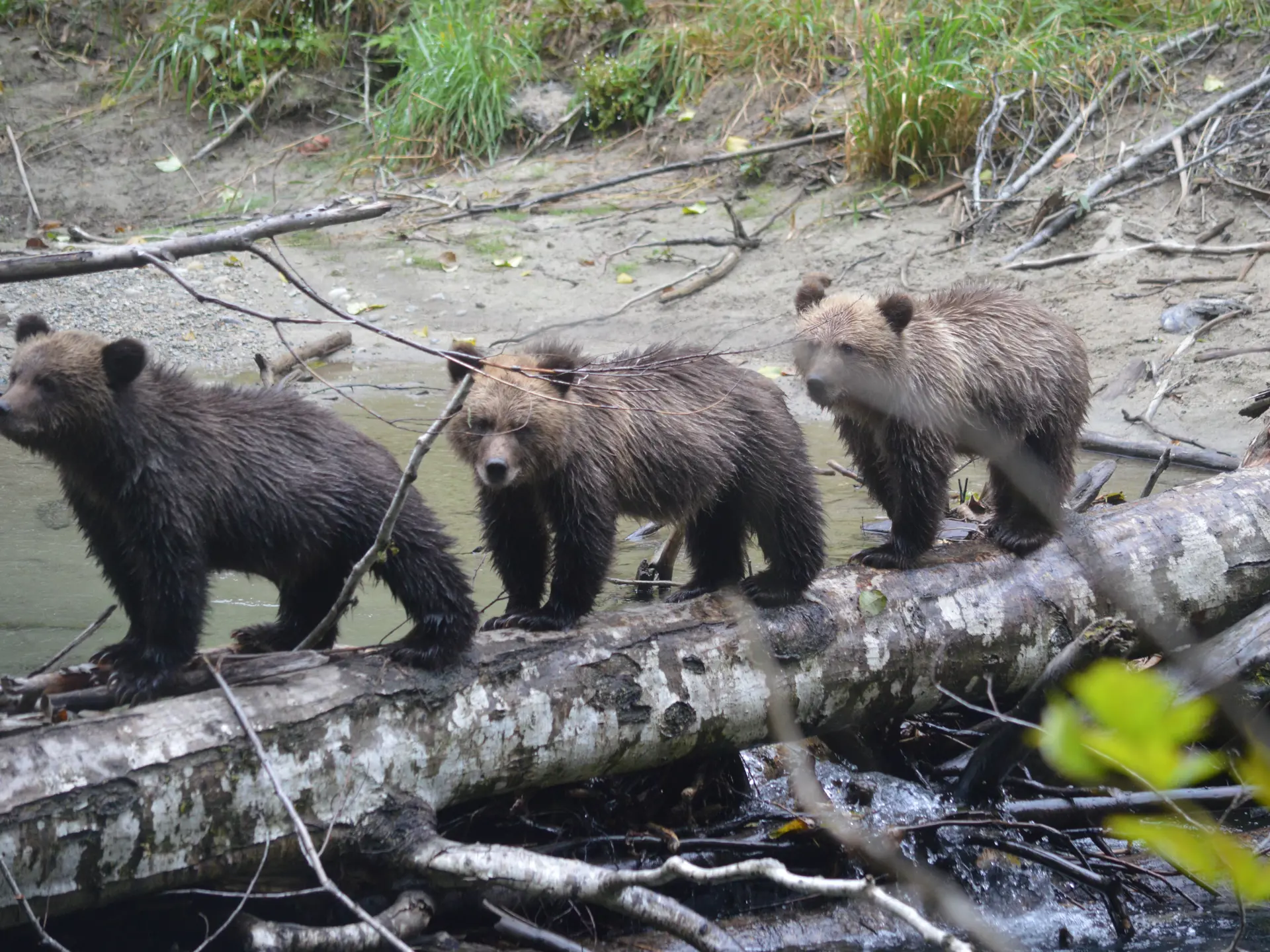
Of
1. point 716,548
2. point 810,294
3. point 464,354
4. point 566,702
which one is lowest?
point 716,548

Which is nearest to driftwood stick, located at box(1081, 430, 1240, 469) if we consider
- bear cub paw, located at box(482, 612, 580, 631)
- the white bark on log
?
the white bark on log

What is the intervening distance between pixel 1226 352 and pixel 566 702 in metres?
6.57

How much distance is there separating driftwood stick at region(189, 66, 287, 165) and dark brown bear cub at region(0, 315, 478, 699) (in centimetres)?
1139

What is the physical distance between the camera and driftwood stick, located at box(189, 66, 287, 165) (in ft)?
48.3

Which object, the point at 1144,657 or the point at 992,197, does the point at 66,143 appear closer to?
the point at 992,197

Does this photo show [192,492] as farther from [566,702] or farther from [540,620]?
[566,702]

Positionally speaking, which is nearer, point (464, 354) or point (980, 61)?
point (464, 354)

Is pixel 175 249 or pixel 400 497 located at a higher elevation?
pixel 175 249

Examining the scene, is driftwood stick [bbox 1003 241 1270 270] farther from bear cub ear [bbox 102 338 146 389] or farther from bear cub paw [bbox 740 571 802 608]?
bear cub ear [bbox 102 338 146 389]

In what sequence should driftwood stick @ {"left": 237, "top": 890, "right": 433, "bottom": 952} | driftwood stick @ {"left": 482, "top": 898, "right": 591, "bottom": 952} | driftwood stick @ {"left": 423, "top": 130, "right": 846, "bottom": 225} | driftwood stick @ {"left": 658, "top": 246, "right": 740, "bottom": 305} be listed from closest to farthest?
driftwood stick @ {"left": 237, "top": 890, "right": 433, "bottom": 952} → driftwood stick @ {"left": 482, "top": 898, "right": 591, "bottom": 952} → driftwood stick @ {"left": 658, "top": 246, "right": 740, "bottom": 305} → driftwood stick @ {"left": 423, "top": 130, "right": 846, "bottom": 225}

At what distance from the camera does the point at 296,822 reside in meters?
3.27

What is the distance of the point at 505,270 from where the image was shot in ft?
39.3

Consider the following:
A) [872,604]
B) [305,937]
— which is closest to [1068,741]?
[305,937]

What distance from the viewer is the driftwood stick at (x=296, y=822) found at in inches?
121
